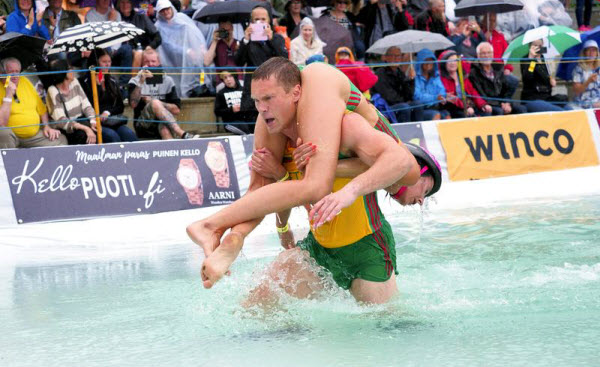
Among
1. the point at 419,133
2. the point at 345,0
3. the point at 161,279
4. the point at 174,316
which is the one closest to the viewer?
the point at 174,316

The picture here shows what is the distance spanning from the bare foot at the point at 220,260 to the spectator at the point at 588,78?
34.5 feet

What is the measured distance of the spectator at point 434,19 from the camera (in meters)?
14.2

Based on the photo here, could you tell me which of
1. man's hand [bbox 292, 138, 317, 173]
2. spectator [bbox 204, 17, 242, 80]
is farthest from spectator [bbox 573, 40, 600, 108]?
man's hand [bbox 292, 138, 317, 173]

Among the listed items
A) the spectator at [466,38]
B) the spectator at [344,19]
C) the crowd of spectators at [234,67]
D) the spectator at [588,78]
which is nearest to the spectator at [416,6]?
the crowd of spectators at [234,67]

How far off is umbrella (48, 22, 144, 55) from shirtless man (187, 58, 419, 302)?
6301mm

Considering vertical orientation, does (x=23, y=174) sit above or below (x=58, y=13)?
below

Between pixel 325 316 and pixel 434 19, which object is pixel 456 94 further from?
pixel 325 316

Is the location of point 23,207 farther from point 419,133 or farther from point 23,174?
point 419,133

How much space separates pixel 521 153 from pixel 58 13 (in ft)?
21.1

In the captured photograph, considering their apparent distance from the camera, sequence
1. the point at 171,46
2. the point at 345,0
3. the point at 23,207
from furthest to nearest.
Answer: the point at 345,0
the point at 171,46
the point at 23,207

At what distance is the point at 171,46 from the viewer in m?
12.2

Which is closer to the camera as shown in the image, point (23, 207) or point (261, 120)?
point (261, 120)

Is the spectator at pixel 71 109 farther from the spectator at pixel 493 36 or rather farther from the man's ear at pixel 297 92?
the spectator at pixel 493 36

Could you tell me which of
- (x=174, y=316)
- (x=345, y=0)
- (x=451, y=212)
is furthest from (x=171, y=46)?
(x=174, y=316)
